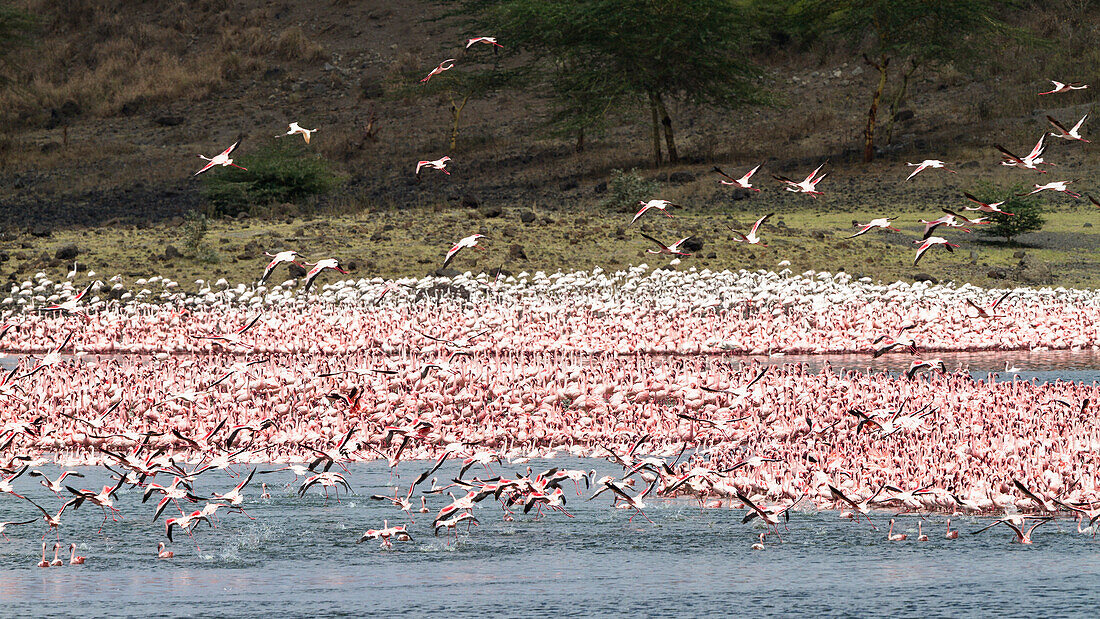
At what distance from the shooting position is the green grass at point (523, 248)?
26.8 m

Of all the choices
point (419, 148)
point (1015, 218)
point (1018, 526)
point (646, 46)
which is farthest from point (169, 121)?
point (1018, 526)

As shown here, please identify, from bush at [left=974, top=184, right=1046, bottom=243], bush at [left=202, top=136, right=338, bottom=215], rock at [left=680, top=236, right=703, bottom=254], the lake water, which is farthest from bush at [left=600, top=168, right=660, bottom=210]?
the lake water

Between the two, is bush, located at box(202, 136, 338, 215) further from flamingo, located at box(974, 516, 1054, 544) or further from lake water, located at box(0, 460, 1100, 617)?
flamingo, located at box(974, 516, 1054, 544)

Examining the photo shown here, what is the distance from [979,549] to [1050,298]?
16.2 m

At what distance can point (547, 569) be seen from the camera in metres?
7.62

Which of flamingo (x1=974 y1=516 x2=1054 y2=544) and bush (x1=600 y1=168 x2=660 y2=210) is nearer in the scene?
flamingo (x1=974 y1=516 x2=1054 y2=544)

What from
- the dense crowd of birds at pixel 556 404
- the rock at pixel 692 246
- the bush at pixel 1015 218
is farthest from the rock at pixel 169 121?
the dense crowd of birds at pixel 556 404

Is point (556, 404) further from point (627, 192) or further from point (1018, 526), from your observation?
point (627, 192)

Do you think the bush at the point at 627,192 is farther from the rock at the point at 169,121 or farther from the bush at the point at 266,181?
the rock at the point at 169,121

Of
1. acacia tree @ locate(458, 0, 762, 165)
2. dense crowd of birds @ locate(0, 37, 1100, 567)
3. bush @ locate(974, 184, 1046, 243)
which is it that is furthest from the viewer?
acacia tree @ locate(458, 0, 762, 165)

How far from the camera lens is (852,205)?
39625 mm

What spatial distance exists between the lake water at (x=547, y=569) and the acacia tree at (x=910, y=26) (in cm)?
3895

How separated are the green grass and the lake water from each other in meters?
17.5

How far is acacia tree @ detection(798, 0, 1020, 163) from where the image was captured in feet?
151
